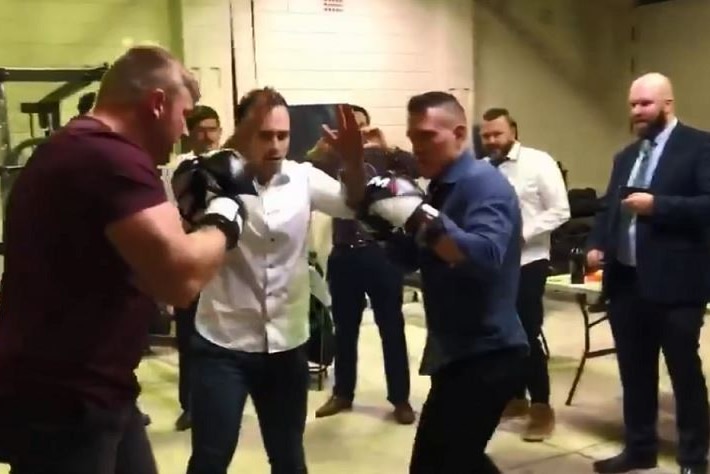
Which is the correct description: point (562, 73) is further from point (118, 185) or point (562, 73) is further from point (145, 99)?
point (118, 185)

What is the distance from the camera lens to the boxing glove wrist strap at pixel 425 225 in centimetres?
250

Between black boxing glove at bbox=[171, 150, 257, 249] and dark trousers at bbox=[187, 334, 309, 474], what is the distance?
594mm

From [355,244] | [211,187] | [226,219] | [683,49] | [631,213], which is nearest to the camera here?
[226,219]

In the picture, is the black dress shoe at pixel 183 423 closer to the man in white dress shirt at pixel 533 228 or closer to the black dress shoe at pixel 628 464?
the man in white dress shirt at pixel 533 228

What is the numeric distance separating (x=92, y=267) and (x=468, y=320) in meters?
1.16

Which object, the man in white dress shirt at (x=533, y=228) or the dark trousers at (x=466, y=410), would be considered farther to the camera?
the man in white dress shirt at (x=533, y=228)

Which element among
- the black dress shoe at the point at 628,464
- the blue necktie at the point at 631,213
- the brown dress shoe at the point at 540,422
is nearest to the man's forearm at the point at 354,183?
the blue necktie at the point at 631,213

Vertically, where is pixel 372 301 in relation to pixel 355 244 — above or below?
below

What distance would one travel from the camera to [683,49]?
369 inches

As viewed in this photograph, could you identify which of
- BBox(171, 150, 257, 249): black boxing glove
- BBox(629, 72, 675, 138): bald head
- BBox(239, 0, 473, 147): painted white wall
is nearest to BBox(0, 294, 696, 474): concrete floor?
BBox(629, 72, 675, 138): bald head

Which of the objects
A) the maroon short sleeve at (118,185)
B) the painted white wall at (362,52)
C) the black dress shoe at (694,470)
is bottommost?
the black dress shoe at (694,470)

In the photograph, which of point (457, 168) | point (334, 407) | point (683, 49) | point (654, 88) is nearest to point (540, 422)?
point (334, 407)

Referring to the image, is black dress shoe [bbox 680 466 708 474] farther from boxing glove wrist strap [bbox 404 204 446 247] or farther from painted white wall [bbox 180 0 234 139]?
painted white wall [bbox 180 0 234 139]

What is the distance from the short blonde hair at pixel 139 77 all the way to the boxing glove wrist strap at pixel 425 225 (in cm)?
84
